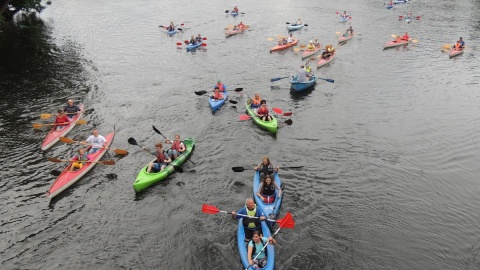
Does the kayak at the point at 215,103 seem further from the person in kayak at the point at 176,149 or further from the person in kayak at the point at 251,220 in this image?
the person in kayak at the point at 251,220

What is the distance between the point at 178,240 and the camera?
1373 centimetres

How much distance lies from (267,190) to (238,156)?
4.87 metres

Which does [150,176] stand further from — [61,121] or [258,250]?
[61,121]

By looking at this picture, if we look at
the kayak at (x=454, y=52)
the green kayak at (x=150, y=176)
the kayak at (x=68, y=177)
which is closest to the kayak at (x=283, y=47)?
the kayak at (x=454, y=52)

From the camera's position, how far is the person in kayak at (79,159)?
17000 mm

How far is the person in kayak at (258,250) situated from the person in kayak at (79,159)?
31.6 ft

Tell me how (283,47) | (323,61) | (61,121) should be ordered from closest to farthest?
(61,121) → (323,61) → (283,47)

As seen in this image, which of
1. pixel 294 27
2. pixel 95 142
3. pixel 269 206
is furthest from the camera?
pixel 294 27

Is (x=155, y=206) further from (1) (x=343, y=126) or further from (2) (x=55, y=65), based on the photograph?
(2) (x=55, y=65)

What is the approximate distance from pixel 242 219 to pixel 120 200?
5.94 meters

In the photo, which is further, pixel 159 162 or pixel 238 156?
pixel 238 156

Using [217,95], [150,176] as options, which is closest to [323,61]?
[217,95]

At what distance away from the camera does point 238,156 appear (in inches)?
771

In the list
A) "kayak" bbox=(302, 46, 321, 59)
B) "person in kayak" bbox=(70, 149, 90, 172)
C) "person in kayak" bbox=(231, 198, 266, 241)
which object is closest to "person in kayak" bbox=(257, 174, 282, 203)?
"person in kayak" bbox=(231, 198, 266, 241)
